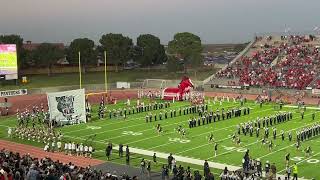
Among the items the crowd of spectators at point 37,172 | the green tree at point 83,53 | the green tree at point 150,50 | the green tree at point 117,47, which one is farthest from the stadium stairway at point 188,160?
the green tree at point 150,50

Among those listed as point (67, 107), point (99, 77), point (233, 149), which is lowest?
point (233, 149)

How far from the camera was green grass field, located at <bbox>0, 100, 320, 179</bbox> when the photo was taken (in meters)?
25.0

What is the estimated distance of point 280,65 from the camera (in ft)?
191

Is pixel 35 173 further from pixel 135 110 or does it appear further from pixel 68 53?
pixel 68 53

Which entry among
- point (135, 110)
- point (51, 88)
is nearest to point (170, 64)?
point (51, 88)

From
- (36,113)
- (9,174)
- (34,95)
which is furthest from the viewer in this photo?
(34,95)

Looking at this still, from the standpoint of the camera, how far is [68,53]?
2997 inches

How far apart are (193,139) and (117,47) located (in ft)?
156

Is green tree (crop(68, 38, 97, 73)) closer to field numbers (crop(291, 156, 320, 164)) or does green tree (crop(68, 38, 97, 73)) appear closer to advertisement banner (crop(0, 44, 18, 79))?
advertisement banner (crop(0, 44, 18, 79))

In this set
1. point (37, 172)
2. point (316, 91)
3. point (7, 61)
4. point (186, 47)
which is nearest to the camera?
point (37, 172)

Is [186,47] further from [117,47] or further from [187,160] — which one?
[187,160]

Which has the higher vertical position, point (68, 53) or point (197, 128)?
point (68, 53)

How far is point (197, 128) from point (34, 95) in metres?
24.8

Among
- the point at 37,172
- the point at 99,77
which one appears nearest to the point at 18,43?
the point at 99,77
